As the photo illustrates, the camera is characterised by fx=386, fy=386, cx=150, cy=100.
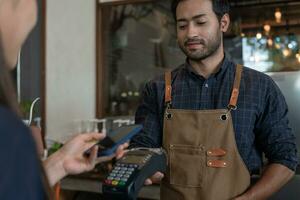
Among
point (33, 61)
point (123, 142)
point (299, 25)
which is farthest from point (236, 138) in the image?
point (33, 61)

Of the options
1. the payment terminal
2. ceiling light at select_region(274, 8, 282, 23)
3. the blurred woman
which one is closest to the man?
the payment terminal

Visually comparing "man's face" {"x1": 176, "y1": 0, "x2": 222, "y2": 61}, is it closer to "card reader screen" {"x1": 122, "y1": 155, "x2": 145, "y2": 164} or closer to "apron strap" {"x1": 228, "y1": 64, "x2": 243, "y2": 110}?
"apron strap" {"x1": 228, "y1": 64, "x2": 243, "y2": 110}

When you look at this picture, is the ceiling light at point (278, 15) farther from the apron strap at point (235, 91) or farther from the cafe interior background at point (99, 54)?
the apron strap at point (235, 91)

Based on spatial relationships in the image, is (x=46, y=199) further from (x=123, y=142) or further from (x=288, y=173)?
(x=288, y=173)

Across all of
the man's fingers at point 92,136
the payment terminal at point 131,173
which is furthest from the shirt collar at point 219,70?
the man's fingers at point 92,136

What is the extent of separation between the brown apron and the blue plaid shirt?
31 millimetres

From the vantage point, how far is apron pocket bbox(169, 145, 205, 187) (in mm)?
1226

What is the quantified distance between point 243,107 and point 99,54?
170cm

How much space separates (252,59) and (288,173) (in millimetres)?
1713

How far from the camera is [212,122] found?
1.24m

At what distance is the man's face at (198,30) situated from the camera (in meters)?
1.32

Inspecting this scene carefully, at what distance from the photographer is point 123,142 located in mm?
918

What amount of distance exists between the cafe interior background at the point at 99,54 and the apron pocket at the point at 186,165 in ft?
4.98

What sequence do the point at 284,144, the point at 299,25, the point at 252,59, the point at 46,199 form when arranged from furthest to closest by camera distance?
the point at 252,59
the point at 299,25
the point at 284,144
the point at 46,199
